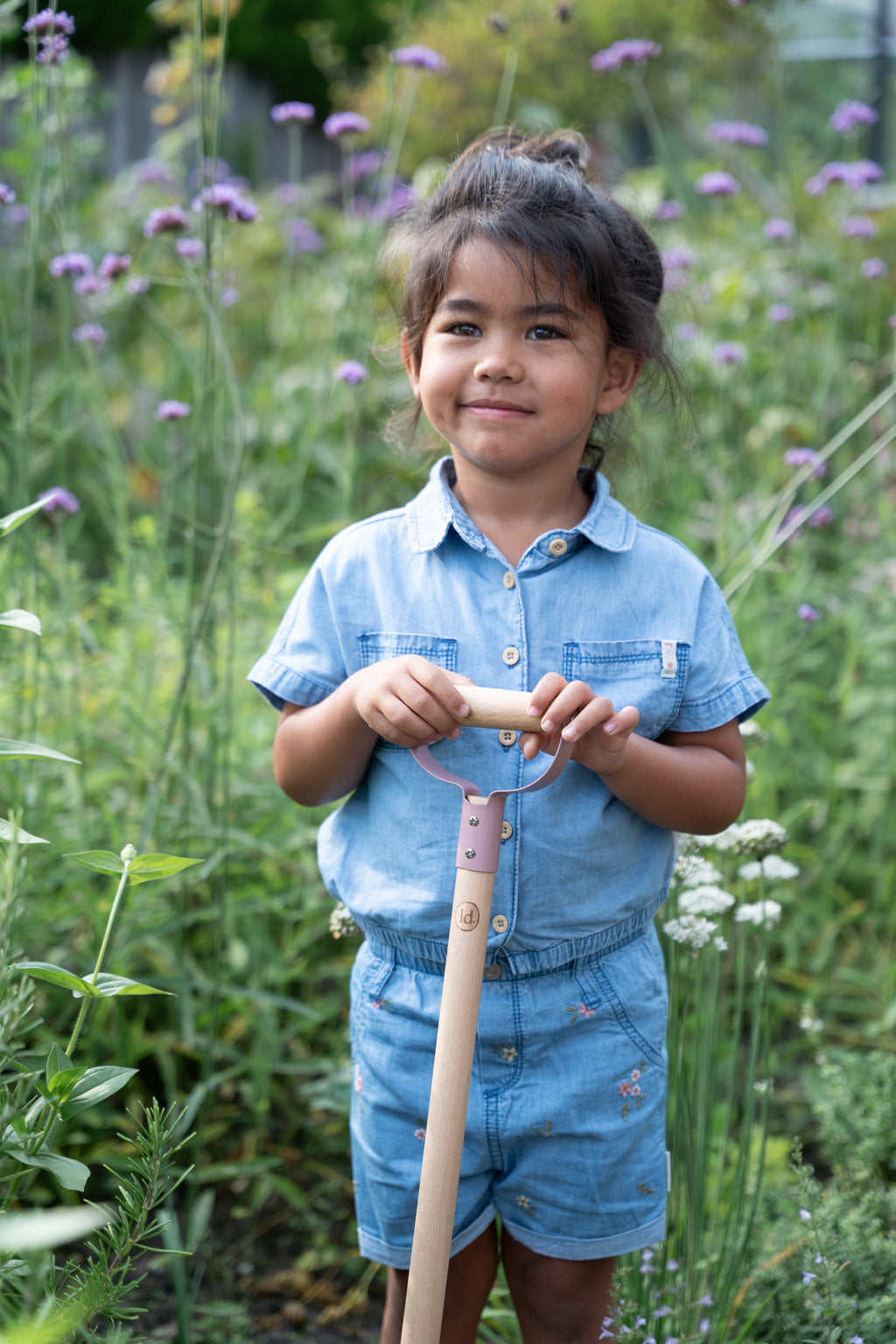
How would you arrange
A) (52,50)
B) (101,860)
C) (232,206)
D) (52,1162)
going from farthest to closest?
(232,206)
(52,50)
(101,860)
(52,1162)

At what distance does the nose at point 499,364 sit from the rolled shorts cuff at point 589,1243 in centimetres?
96

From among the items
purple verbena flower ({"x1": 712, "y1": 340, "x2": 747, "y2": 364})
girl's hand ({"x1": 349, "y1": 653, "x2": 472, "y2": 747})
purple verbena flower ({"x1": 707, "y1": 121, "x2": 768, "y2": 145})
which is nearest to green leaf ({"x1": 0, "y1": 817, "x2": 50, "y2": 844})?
girl's hand ({"x1": 349, "y1": 653, "x2": 472, "y2": 747})

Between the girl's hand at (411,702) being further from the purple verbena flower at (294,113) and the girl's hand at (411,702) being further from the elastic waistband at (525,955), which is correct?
the purple verbena flower at (294,113)

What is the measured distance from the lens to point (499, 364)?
4.16ft

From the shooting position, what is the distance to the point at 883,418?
339 centimetres

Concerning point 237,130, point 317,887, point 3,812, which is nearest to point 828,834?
point 317,887

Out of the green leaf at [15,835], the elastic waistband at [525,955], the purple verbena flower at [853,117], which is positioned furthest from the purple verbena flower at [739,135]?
the green leaf at [15,835]

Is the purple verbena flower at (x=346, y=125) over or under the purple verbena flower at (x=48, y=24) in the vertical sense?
over

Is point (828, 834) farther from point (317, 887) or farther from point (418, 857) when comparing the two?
point (418, 857)

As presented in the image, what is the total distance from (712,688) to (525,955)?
0.36 metres

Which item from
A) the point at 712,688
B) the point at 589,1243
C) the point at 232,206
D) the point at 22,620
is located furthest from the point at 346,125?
the point at 589,1243

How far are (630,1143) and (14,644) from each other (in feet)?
4.41

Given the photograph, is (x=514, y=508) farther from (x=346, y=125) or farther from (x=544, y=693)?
(x=346, y=125)

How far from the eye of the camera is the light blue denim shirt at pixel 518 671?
1326 mm
